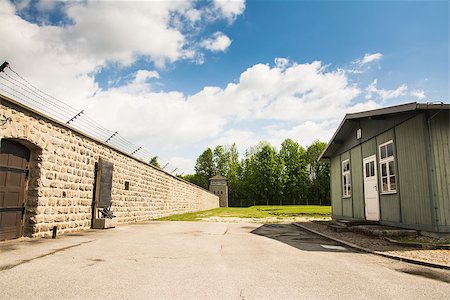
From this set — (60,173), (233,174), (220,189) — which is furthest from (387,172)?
(233,174)

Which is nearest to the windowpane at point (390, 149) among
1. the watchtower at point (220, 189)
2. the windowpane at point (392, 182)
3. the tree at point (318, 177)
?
the windowpane at point (392, 182)

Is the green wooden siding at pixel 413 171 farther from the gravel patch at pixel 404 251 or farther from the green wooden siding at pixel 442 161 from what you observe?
the gravel patch at pixel 404 251

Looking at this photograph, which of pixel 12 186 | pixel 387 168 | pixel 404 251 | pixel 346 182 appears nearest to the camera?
pixel 404 251

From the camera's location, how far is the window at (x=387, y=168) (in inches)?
401

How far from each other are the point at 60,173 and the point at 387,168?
10.5m

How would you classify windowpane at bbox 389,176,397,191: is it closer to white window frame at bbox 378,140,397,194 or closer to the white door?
white window frame at bbox 378,140,397,194

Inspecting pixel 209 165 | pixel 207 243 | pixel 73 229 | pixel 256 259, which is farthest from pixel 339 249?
pixel 209 165

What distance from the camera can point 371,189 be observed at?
38.3 ft

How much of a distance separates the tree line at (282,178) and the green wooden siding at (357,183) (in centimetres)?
4181

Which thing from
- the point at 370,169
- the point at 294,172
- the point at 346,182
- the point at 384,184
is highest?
the point at 294,172

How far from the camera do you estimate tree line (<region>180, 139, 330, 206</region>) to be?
57531 millimetres

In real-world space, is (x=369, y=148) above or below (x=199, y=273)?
above

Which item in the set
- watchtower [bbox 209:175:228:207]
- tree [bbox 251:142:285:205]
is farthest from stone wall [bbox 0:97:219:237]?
tree [bbox 251:142:285:205]

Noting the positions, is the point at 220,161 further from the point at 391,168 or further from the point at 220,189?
the point at 391,168
